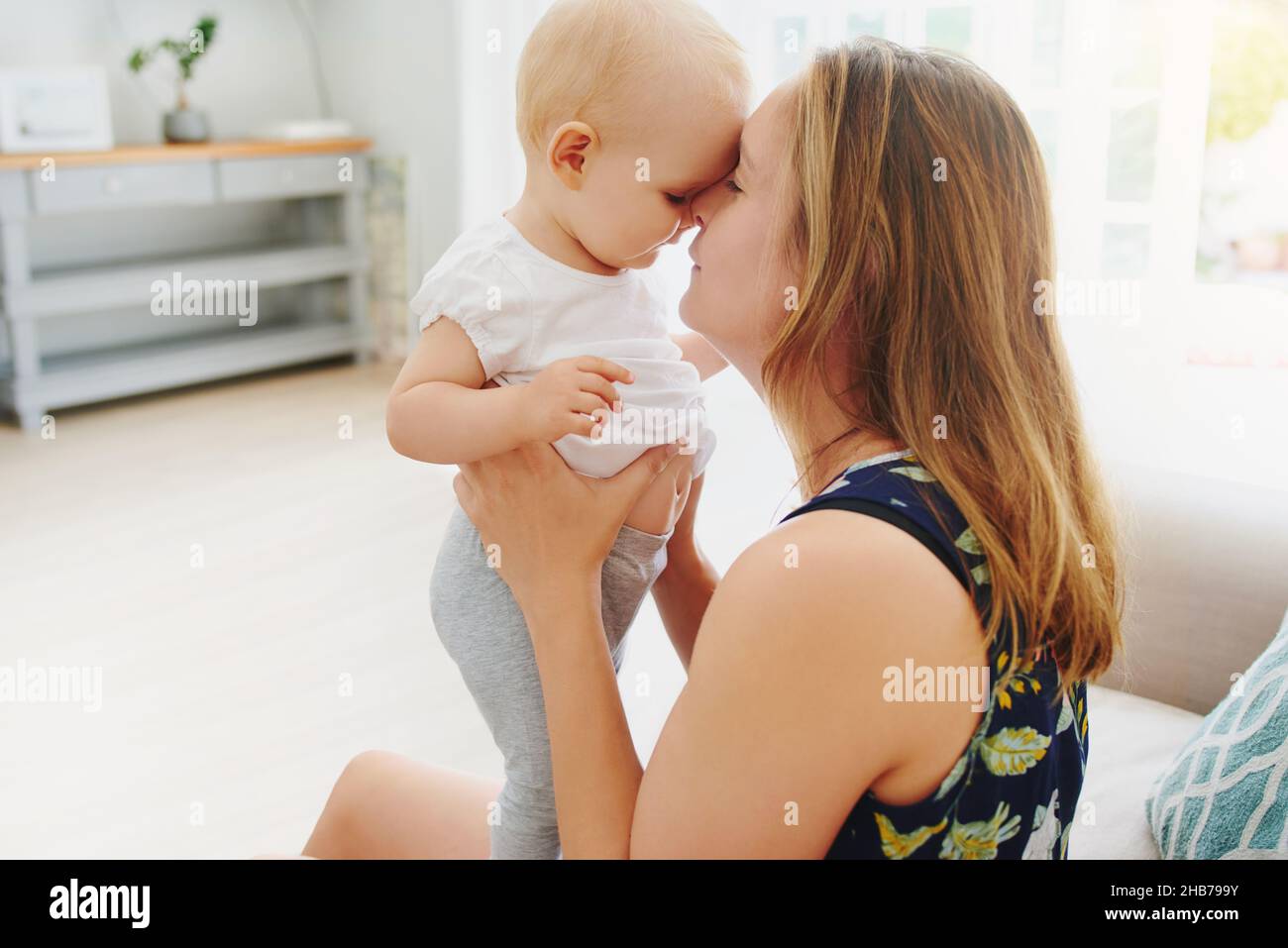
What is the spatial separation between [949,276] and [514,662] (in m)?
0.59

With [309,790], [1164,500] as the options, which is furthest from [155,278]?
[1164,500]

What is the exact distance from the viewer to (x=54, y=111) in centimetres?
442

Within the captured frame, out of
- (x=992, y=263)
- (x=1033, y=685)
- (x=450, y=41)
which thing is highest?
(x=450, y=41)

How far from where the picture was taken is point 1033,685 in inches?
35.8

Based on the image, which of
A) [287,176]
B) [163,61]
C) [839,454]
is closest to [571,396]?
[839,454]

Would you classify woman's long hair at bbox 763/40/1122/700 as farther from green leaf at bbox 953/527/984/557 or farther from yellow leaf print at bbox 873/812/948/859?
yellow leaf print at bbox 873/812/948/859

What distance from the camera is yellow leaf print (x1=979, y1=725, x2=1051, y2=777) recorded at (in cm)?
89

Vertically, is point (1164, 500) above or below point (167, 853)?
above

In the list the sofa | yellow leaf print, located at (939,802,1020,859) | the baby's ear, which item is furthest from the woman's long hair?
the sofa

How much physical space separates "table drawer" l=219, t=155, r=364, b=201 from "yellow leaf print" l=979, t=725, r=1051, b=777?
4544 millimetres

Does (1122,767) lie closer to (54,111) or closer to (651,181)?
(651,181)

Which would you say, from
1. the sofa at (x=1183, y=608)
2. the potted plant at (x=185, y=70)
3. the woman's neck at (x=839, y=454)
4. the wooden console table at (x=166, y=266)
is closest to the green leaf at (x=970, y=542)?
the woman's neck at (x=839, y=454)
